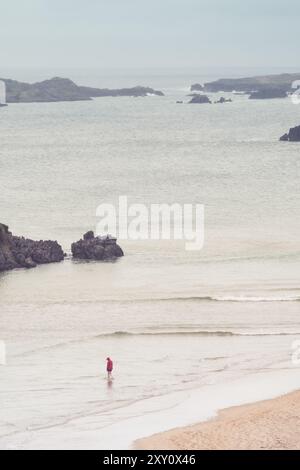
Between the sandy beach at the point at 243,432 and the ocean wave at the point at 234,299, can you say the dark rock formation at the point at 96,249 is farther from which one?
the sandy beach at the point at 243,432

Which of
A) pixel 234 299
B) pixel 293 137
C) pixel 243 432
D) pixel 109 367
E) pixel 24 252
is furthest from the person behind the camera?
pixel 293 137

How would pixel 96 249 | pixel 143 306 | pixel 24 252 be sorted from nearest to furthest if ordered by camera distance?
pixel 143 306, pixel 24 252, pixel 96 249

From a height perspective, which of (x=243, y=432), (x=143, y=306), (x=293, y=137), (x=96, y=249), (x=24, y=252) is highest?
(x=24, y=252)

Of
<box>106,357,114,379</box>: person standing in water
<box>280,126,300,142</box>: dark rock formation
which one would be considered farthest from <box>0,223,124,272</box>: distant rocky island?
<box>280,126,300,142</box>: dark rock formation

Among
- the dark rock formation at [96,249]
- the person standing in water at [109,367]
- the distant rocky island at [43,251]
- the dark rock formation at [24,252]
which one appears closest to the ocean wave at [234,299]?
the dark rock formation at [96,249]

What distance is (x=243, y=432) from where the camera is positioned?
90.8 feet

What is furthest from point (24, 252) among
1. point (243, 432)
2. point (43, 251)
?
point (243, 432)

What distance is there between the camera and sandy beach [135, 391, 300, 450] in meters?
26.6

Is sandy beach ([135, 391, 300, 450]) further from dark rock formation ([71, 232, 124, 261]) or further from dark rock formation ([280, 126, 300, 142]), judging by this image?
dark rock formation ([280, 126, 300, 142])

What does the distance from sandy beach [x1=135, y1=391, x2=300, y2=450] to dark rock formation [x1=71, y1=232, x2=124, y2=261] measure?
66.9ft

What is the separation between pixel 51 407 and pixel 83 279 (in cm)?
1660

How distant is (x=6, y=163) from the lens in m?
97.9

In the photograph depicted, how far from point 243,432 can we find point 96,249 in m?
22.3

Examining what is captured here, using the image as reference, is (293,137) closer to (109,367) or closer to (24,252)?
(24,252)
